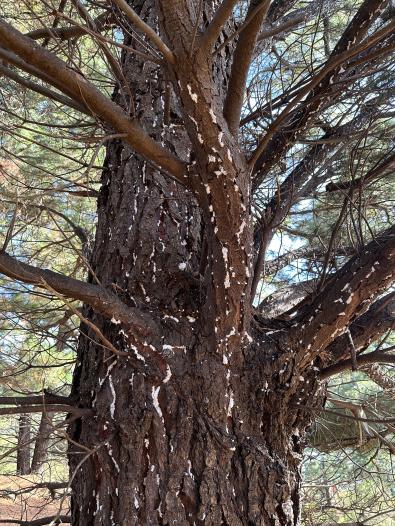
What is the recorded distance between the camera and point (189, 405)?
5.32 feet

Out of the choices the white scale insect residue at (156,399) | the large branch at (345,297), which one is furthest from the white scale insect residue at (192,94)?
the white scale insect residue at (156,399)

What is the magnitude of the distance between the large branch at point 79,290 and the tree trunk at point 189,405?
0.19 ft

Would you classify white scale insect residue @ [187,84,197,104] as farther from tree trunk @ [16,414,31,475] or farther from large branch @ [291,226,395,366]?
tree trunk @ [16,414,31,475]

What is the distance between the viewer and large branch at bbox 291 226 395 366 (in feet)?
5.36

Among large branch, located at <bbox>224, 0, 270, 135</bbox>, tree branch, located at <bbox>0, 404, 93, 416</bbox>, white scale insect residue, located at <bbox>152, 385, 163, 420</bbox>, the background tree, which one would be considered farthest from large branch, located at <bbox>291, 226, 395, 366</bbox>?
tree branch, located at <bbox>0, 404, 93, 416</bbox>

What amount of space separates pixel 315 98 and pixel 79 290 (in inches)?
38.7

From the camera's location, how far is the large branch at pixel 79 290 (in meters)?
1.39

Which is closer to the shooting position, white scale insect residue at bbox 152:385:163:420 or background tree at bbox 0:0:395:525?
background tree at bbox 0:0:395:525

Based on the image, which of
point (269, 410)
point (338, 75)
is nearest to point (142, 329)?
point (269, 410)

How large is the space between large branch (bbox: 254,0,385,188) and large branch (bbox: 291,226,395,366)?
1.57 feet

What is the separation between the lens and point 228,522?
1492 mm

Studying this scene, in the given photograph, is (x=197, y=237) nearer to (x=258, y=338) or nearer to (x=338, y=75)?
(x=258, y=338)

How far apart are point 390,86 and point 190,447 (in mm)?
1719

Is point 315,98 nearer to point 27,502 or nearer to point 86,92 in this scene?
point 86,92
